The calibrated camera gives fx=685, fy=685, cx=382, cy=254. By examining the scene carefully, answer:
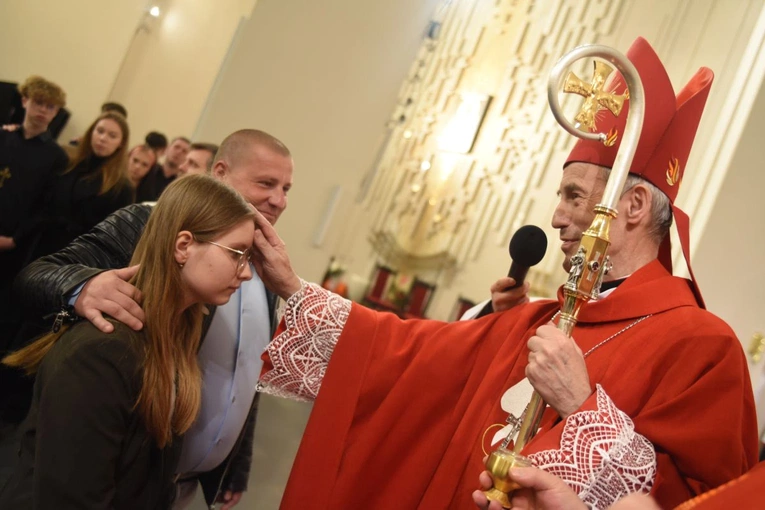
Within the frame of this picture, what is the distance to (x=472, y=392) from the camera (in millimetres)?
1789

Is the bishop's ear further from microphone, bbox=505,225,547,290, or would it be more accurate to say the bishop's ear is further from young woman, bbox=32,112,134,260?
young woman, bbox=32,112,134,260

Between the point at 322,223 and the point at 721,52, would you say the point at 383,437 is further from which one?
the point at 721,52

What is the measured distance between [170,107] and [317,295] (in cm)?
392

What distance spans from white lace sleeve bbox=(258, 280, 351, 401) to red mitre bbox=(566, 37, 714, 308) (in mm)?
793

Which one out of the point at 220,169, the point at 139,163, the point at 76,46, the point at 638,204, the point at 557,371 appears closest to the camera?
the point at 557,371

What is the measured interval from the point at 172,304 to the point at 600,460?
99 cm

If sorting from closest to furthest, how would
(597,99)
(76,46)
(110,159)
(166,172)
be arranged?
(597,99), (110,159), (166,172), (76,46)

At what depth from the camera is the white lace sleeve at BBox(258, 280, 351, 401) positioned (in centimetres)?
174

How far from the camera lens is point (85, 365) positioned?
55.6 inches

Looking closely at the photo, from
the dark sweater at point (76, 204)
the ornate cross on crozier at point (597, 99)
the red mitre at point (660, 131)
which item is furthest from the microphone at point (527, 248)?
the dark sweater at point (76, 204)

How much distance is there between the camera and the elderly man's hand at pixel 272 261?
1.73 metres

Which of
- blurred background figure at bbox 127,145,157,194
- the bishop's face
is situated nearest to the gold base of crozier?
the bishop's face

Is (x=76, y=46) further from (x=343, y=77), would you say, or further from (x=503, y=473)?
(x=503, y=473)

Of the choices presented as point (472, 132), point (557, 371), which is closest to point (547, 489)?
point (557, 371)
